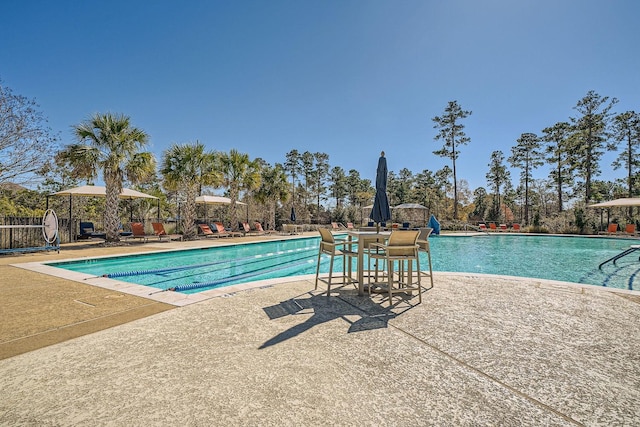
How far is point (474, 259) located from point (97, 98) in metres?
18.2

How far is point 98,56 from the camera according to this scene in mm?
11836

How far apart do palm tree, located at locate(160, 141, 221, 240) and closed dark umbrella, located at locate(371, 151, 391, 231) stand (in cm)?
1136

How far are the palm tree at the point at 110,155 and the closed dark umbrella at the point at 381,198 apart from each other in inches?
410

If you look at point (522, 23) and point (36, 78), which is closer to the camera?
point (522, 23)

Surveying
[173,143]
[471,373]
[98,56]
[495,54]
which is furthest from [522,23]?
[98,56]

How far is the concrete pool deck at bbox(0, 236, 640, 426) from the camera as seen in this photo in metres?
1.46

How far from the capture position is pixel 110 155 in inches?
423

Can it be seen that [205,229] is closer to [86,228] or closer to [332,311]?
[86,228]

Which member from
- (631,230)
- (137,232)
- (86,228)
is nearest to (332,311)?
(137,232)

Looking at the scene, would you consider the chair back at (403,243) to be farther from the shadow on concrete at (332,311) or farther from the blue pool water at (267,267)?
the blue pool water at (267,267)

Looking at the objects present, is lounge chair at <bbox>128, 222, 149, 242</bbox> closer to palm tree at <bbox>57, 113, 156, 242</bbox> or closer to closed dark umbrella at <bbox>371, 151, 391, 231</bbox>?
palm tree at <bbox>57, 113, 156, 242</bbox>

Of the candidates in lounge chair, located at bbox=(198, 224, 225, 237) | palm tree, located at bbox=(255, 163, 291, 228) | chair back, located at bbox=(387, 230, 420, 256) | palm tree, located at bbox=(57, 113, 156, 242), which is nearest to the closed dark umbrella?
chair back, located at bbox=(387, 230, 420, 256)

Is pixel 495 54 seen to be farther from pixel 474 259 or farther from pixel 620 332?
pixel 620 332

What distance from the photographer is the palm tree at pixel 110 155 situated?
408 inches
